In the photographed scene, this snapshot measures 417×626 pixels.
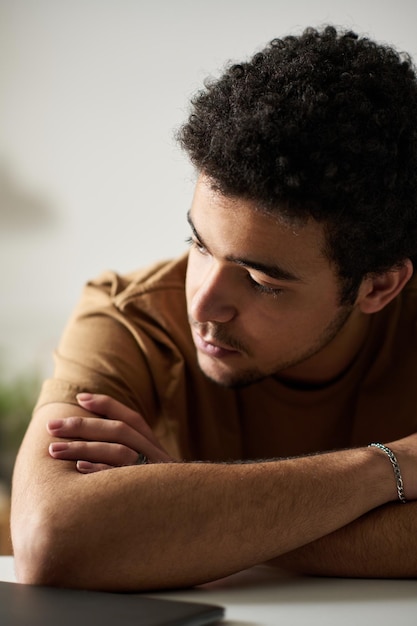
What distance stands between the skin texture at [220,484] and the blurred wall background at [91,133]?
5.05 ft

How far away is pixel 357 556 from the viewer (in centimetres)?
115

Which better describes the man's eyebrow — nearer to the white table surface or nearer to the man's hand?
the man's hand

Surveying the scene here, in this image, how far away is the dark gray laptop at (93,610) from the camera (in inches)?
33.8

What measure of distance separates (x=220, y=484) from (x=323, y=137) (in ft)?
1.62

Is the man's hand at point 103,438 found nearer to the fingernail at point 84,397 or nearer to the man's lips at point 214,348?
the fingernail at point 84,397

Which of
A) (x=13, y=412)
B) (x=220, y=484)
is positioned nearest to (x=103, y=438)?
(x=220, y=484)

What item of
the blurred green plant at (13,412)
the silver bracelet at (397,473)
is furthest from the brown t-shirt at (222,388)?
the blurred green plant at (13,412)

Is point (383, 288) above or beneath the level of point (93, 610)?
above

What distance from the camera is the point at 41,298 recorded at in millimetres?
3311

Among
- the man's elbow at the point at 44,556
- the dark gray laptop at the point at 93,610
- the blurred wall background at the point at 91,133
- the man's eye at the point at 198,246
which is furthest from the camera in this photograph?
the blurred wall background at the point at 91,133

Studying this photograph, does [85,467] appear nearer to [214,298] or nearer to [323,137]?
[214,298]

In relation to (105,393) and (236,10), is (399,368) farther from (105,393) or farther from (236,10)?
(236,10)

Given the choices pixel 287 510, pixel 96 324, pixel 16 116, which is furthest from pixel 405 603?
pixel 16 116

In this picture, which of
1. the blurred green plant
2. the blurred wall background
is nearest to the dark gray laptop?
the blurred wall background
